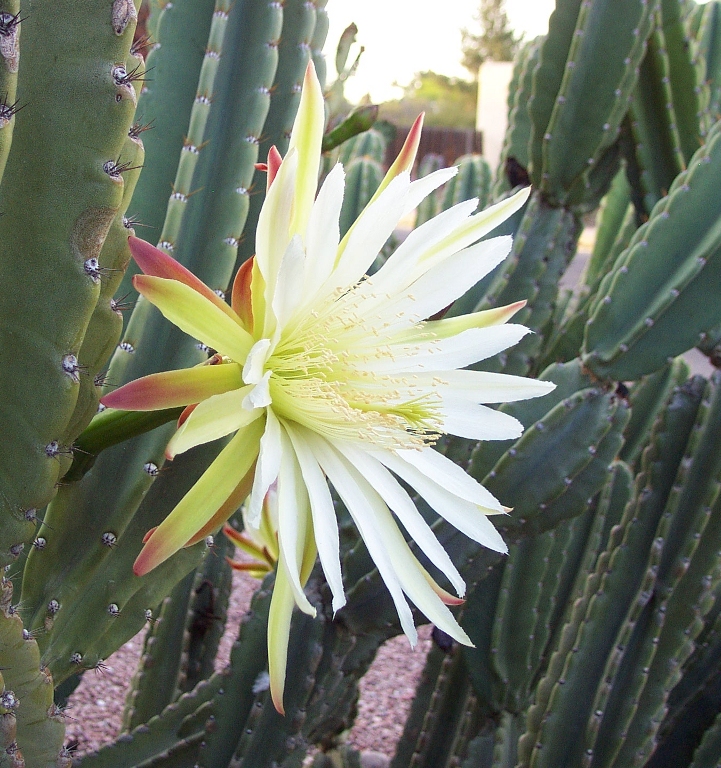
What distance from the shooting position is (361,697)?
330 centimetres

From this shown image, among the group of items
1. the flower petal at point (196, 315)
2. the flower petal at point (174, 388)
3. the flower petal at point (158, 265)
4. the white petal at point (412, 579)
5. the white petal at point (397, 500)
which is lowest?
the white petal at point (412, 579)

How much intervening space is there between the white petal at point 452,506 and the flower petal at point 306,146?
0.28 metres

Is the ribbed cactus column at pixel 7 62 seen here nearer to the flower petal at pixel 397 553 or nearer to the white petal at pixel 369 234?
the white petal at pixel 369 234

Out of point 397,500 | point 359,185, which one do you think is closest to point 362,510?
point 397,500

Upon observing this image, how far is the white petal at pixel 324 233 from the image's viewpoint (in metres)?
0.83

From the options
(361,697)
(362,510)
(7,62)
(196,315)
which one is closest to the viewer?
(7,62)

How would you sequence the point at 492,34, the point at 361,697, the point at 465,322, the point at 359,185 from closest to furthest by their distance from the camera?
1. the point at 465,322
2. the point at 359,185
3. the point at 361,697
4. the point at 492,34

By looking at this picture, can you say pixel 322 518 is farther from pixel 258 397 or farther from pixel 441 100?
pixel 441 100

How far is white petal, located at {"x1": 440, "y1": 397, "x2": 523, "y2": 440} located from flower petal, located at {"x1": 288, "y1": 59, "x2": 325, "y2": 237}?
0.27 m

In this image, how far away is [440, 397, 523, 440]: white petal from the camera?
3.09ft

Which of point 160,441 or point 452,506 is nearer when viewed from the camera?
point 452,506

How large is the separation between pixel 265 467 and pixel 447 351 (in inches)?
11.4

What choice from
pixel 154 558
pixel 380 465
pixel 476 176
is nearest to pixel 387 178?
pixel 380 465

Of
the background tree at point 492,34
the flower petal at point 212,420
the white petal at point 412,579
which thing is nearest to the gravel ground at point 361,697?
the white petal at point 412,579
